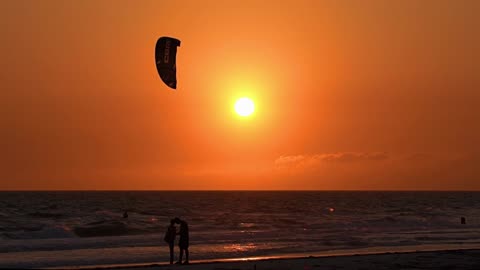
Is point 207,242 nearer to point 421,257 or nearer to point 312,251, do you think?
point 312,251

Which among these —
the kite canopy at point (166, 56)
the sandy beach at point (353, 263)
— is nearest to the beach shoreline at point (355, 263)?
the sandy beach at point (353, 263)

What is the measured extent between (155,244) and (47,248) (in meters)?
5.51

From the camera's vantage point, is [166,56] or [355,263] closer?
[355,263]

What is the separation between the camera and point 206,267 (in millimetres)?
24484

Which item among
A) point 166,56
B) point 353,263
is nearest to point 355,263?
point 353,263

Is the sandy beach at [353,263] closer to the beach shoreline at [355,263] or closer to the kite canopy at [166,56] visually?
the beach shoreline at [355,263]

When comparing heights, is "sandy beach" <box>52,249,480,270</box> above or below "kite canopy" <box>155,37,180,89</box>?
below

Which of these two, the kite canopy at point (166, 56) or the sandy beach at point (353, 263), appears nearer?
the sandy beach at point (353, 263)

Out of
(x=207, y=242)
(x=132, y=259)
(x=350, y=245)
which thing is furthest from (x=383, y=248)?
(x=132, y=259)

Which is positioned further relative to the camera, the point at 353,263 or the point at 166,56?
the point at 166,56

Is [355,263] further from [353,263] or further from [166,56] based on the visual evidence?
[166,56]

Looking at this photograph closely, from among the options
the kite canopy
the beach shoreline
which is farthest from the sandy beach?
the kite canopy

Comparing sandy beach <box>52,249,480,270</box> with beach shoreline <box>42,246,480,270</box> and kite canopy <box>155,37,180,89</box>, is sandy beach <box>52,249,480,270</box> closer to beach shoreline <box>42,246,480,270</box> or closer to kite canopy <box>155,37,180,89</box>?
beach shoreline <box>42,246,480,270</box>

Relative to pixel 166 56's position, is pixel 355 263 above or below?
below
